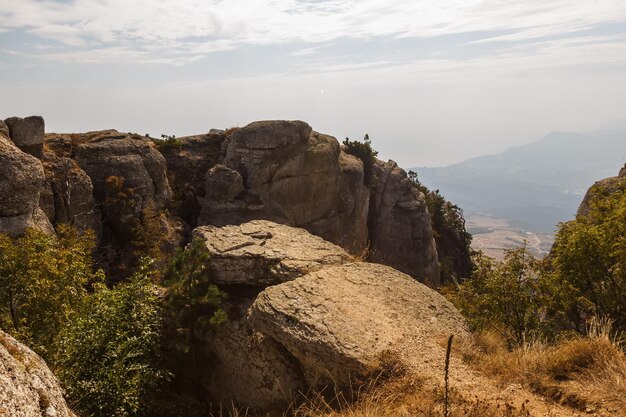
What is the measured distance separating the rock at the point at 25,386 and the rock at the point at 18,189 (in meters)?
21.8

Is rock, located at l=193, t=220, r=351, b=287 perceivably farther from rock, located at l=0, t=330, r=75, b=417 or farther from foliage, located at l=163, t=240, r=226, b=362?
rock, located at l=0, t=330, r=75, b=417

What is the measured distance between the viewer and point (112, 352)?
12867 millimetres

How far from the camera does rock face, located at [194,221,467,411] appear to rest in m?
13.6

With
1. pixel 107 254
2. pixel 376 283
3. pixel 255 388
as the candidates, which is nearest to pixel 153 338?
pixel 255 388

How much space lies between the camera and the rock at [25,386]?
6023mm

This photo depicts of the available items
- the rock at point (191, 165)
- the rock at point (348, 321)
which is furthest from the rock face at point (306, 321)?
the rock at point (191, 165)

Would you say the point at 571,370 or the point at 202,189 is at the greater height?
the point at 202,189

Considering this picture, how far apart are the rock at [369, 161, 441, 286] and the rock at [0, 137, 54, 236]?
41880 millimetres

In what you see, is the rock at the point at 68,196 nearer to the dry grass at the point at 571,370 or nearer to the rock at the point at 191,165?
the rock at the point at 191,165

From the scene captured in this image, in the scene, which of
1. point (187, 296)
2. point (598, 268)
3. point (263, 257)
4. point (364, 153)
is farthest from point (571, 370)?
point (364, 153)

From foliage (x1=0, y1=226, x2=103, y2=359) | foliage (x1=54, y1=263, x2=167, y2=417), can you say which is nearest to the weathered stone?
foliage (x1=0, y1=226, x2=103, y2=359)

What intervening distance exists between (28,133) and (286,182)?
2481 centimetres

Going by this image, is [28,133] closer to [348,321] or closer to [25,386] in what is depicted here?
[348,321]

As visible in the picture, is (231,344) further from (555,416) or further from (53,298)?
(555,416)
